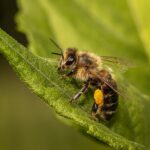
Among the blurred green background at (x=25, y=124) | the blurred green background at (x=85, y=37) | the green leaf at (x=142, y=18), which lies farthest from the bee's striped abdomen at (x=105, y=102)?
the blurred green background at (x=25, y=124)

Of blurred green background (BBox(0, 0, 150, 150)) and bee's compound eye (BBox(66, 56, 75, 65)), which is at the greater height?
blurred green background (BBox(0, 0, 150, 150))

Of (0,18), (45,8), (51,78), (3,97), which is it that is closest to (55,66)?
(51,78)

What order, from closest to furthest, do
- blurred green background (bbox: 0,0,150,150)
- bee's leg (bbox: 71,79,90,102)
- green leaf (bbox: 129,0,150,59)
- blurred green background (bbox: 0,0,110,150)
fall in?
bee's leg (bbox: 71,79,90,102) → blurred green background (bbox: 0,0,150,150) → green leaf (bbox: 129,0,150,59) → blurred green background (bbox: 0,0,110,150)

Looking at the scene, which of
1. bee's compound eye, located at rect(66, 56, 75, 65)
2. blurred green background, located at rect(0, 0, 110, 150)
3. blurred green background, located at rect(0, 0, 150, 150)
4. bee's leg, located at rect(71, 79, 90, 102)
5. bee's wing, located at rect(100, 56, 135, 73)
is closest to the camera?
bee's leg, located at rect(71, 79, 90, 102)

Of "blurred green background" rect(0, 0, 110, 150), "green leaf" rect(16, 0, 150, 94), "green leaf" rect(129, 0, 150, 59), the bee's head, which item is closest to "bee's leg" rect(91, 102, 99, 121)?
the bee's head

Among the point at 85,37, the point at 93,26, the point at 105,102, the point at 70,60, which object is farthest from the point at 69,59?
the point at 93,26

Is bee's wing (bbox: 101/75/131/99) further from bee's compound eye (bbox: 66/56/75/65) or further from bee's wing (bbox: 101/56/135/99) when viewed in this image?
bee's compound eye (bbox: 66/56/75/65)

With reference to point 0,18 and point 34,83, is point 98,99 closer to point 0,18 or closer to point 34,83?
point 34,83
